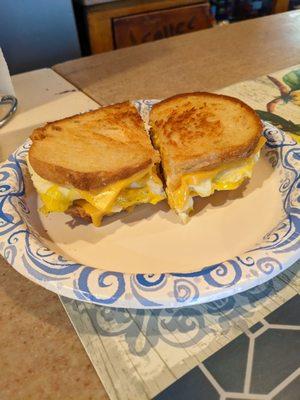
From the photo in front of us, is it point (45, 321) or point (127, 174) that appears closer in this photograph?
point (45, 321)

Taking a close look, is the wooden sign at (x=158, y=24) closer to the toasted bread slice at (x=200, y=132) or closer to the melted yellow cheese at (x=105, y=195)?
the toasted bread slice at (x=200, y=132)

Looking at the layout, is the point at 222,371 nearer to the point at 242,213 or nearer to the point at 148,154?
the point at 242,213

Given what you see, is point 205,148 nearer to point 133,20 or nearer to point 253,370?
point 253,370

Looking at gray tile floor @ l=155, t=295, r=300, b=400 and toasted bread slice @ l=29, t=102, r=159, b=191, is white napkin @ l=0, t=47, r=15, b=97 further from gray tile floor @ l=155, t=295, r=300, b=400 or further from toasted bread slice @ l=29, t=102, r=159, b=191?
gray tile floor @ l=155, t=295, r=300, b=400

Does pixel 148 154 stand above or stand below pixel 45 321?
above

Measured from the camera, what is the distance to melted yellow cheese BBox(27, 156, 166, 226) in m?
0.83

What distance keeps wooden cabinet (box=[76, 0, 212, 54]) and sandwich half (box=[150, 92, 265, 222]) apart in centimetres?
209

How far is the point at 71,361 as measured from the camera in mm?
625

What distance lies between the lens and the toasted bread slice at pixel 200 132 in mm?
888

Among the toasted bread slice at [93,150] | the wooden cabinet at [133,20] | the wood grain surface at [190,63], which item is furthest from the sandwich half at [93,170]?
the wooden cabinet at [133,20]

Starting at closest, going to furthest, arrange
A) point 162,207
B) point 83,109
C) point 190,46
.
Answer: point 162,207, point 83,109, point 190,46

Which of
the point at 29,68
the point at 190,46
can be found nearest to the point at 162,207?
the point at 190,46

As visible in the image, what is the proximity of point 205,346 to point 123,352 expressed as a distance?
5.8 inches

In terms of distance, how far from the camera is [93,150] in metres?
0.92
